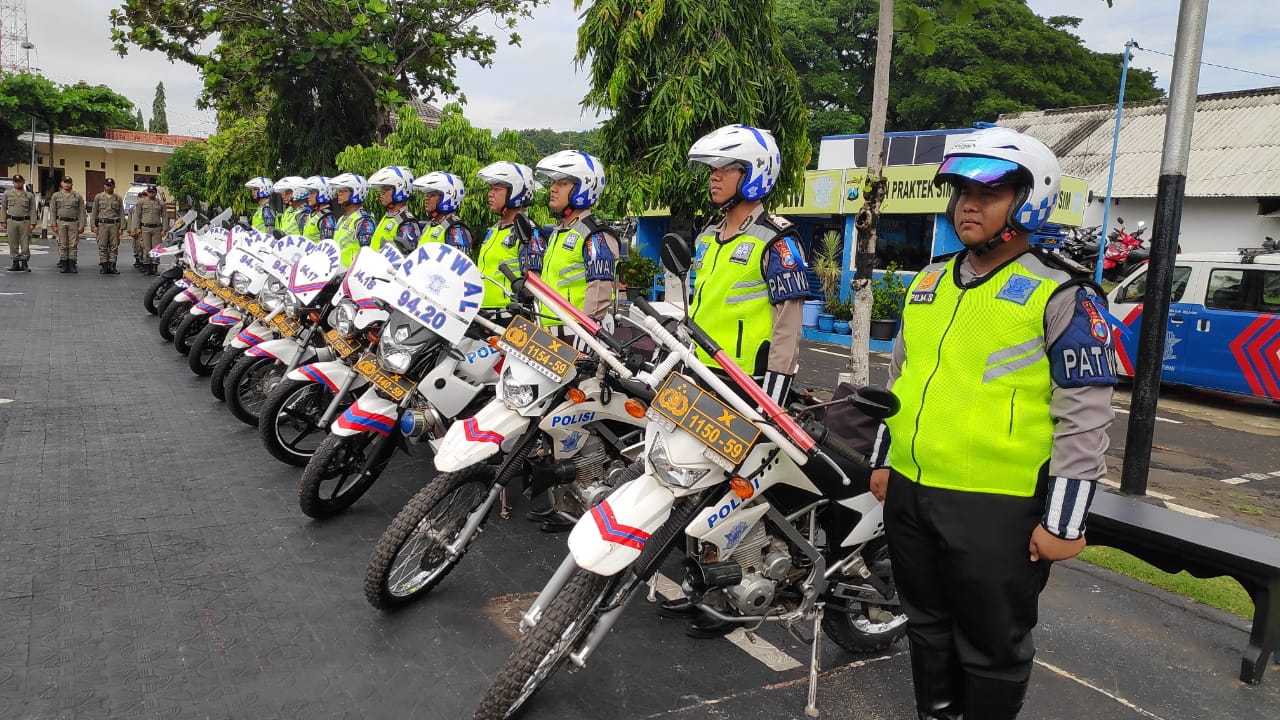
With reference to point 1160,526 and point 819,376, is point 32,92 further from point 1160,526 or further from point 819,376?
point 1160,526

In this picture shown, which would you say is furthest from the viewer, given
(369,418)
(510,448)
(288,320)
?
(288,320)

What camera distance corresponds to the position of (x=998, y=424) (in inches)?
92.9

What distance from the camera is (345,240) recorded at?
7.98 metres

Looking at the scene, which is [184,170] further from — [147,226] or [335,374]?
[335,374]

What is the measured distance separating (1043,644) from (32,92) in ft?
149

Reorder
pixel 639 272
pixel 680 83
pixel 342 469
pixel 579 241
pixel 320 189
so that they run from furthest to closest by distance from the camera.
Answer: pixel 639 272 → pixel 680 83 → pixel 320 189 → pixel 579 241 → pixel 342 469

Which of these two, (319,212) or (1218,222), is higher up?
(1218,222)

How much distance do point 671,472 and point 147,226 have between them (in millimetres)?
18687

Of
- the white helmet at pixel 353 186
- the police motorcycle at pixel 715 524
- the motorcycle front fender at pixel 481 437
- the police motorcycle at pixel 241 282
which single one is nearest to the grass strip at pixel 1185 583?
the police motorcycle at pixel 715 524

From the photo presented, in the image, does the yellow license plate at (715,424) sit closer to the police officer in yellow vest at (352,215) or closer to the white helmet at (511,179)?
the white helmet at (511,179)

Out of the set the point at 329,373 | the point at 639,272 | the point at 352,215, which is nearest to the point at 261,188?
the point at 352,215

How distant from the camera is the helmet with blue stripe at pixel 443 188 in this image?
23.1 feet

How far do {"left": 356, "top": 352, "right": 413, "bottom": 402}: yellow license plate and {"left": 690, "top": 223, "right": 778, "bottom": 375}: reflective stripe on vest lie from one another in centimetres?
156

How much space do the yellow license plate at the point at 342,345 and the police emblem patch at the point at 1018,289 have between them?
371 cm
